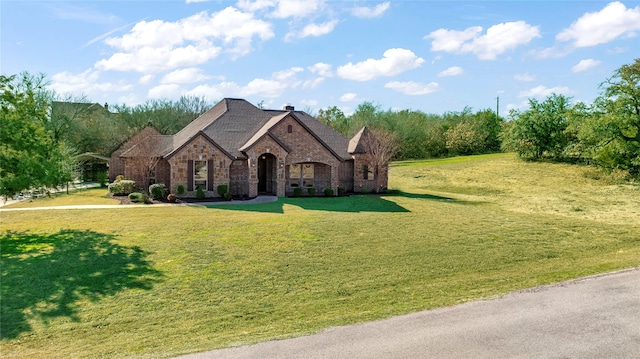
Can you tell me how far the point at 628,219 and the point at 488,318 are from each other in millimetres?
19038

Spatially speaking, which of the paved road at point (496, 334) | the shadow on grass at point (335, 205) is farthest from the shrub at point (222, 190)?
the paved road at point (496, 334)

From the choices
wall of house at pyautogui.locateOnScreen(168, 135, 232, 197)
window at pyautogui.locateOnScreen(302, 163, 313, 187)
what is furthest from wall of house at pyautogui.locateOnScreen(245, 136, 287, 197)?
window at pyautogui.locateOnScreen(302, 163, 313, 187)

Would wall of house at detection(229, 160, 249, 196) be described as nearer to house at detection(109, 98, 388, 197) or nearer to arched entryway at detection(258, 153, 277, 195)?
house at detection(109, 98, 388, 197)

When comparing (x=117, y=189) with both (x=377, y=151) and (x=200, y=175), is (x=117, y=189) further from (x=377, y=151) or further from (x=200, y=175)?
(x=377, y=151)

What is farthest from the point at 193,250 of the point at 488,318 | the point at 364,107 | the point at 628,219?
the point at 364,107

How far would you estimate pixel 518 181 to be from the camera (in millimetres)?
43094

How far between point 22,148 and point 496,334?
1848 centimetres

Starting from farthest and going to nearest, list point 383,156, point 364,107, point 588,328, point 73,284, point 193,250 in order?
1. point 364,107
2. point 383,156
3. point 193,250
4. point 73,284
5. point 588,328

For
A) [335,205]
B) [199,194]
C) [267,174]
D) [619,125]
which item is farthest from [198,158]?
[619,125]

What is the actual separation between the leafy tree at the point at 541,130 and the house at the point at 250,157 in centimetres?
2731

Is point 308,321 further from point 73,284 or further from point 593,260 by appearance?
point 593,260

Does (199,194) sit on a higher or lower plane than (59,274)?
higher

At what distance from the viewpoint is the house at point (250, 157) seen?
28.6 m

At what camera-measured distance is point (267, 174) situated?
33062 millimetres
